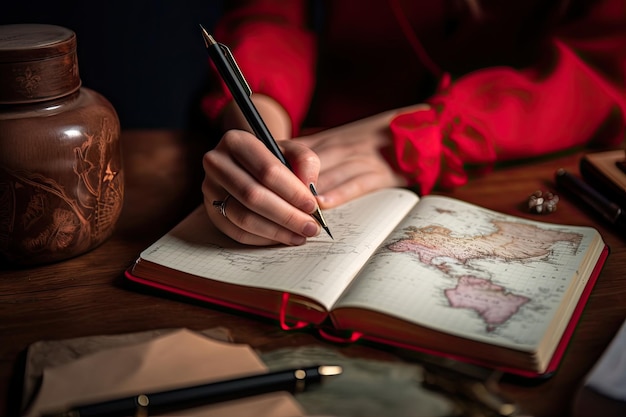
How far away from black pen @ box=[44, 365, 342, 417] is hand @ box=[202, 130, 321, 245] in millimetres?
236

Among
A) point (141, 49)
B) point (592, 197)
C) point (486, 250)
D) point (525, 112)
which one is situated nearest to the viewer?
point (486, 250)

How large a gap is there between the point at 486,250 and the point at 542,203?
0.71 feet

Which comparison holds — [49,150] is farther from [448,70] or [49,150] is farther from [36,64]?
[448,70]

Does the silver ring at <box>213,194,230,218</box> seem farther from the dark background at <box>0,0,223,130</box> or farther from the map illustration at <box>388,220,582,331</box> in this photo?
the dark background at <box>0,0,223,130</box>

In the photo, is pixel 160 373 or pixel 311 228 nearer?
pixel 160 373

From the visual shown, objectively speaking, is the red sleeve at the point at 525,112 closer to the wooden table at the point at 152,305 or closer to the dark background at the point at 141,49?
the wooden table at the point at 152,305

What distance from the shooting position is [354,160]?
977 millimetres

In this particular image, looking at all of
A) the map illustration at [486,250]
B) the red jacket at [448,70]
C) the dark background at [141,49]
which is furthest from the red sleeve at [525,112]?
the dark background at [141,49]

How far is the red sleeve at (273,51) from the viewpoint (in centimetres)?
119

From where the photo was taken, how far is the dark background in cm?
189

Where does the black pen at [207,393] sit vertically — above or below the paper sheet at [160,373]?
above

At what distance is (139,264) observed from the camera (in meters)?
0.73

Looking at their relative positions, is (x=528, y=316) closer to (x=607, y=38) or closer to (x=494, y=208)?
(x=494, y=208)

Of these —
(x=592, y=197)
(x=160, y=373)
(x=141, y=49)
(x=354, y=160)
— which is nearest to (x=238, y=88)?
(x=354, y=160)
